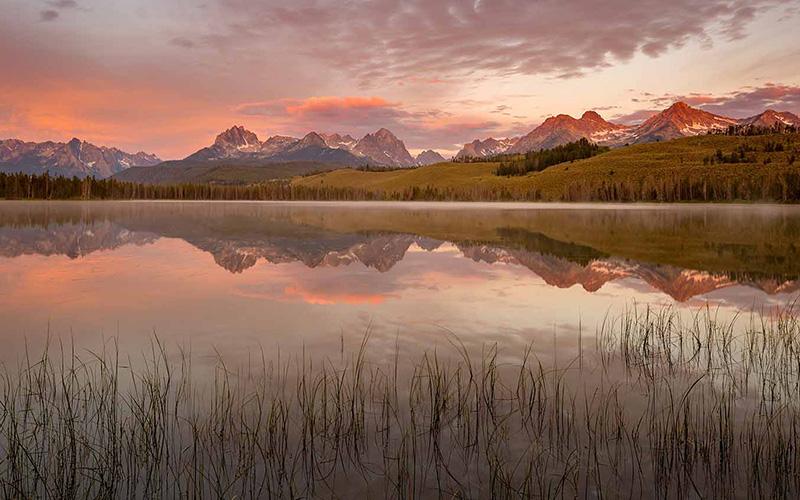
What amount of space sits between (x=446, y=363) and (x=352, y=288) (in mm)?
10120

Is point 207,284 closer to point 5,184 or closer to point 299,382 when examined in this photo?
point 299,382

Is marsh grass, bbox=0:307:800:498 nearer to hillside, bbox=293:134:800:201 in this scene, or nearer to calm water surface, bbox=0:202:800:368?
calm water surface, bbox=0:202:800:368

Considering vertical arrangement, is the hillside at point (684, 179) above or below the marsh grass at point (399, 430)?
above

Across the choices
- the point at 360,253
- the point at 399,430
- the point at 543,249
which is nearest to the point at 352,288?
the point at 360,253

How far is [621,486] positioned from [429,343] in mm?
7039

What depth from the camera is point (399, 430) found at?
8.84 metres

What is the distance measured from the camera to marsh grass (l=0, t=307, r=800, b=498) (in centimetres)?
729

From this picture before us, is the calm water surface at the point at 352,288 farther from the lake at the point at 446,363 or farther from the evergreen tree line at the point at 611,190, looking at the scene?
the evergreen tree line at the point at 611,190

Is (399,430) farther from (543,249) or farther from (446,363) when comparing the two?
(543,249)

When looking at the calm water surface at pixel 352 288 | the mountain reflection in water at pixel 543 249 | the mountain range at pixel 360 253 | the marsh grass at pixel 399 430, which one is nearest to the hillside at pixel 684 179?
the mountain reflection in water at pixel 543 249

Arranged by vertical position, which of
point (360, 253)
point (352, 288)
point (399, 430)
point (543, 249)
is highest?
point (543, 249)

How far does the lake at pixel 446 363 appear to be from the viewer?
7703mm

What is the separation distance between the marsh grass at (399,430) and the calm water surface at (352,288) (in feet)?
6.51

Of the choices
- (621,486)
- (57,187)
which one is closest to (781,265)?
(621,486)
